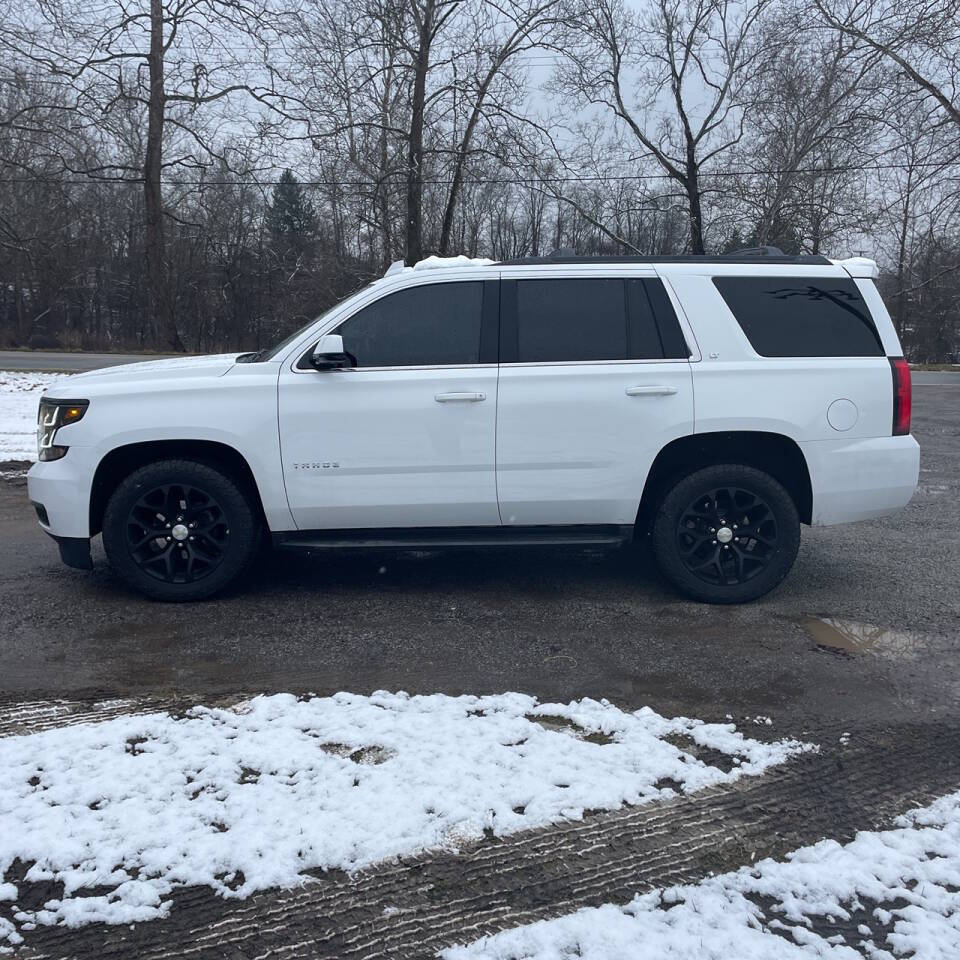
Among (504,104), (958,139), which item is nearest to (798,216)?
(958,139)

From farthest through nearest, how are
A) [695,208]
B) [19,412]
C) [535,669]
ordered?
[695,208], [19,412], [535,669]

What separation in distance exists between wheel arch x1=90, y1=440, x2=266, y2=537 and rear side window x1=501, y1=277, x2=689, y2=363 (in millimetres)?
1650

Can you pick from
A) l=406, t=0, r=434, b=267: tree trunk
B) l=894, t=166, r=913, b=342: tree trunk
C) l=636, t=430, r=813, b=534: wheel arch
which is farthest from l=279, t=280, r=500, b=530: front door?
l=406, t=0, r=434, b=267: tree trunk

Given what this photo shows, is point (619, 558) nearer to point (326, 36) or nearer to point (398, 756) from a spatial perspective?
point (398, 756)

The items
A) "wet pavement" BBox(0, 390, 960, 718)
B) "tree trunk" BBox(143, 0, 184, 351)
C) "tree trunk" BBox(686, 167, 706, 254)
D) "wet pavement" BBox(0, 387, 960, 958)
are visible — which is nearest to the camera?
"wet pavement" BBox(0, 387, 960, 958)

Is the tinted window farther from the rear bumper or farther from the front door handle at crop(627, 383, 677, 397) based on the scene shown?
the rear bumper

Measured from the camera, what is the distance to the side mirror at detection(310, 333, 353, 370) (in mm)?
4766

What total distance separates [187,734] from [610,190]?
100 feet

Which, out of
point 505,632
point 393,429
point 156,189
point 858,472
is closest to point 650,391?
point 858,472

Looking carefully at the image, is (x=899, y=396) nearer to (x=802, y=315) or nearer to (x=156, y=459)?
(x=802, y=315)

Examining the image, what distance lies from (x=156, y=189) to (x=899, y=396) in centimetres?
2969

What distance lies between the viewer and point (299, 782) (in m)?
3.05

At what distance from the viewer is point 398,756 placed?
128 inches

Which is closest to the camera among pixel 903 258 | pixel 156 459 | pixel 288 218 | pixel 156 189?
pixel 156 459
